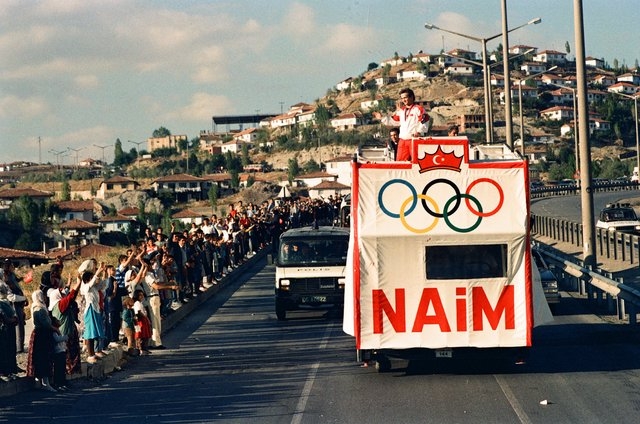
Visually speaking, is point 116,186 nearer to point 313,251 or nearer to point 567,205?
point 567,205

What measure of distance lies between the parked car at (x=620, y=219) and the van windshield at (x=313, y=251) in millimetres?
30331

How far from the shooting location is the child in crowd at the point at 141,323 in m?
20.8

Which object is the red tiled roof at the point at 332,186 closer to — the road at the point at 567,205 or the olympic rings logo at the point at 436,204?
the road at the point at 567,205

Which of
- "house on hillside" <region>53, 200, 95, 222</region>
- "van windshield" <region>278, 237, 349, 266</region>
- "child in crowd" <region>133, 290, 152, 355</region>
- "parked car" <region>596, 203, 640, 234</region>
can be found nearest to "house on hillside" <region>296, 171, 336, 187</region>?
"house on hillside" <region>53, 200, 95, 222</region>

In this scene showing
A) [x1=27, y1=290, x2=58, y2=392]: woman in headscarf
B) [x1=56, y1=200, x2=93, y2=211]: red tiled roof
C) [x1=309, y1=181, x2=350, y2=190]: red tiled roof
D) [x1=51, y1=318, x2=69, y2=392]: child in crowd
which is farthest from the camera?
[x1=56, y1=200, x2=93, y2=211]: red tiled roof

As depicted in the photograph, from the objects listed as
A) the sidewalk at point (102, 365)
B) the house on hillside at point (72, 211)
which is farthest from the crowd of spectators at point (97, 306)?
the house on hillside at point (72, 211)

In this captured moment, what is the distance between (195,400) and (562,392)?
4.73 meters

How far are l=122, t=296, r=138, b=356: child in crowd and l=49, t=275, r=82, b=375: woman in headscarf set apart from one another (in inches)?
105

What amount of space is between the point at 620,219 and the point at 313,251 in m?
31.8

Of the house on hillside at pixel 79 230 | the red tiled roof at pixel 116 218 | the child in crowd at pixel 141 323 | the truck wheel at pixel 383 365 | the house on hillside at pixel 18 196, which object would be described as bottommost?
the truck wheel at pixel 383 365

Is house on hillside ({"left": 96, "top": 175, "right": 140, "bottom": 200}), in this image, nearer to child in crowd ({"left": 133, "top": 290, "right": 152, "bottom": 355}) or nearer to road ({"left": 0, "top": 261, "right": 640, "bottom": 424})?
road ({"left": 0, "top": 261, "right": 640, "bottom": 424})

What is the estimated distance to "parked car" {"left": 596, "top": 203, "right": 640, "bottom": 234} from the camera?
5388 centimetres

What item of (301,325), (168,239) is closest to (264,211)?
(168,239)

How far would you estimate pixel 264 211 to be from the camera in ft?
168
